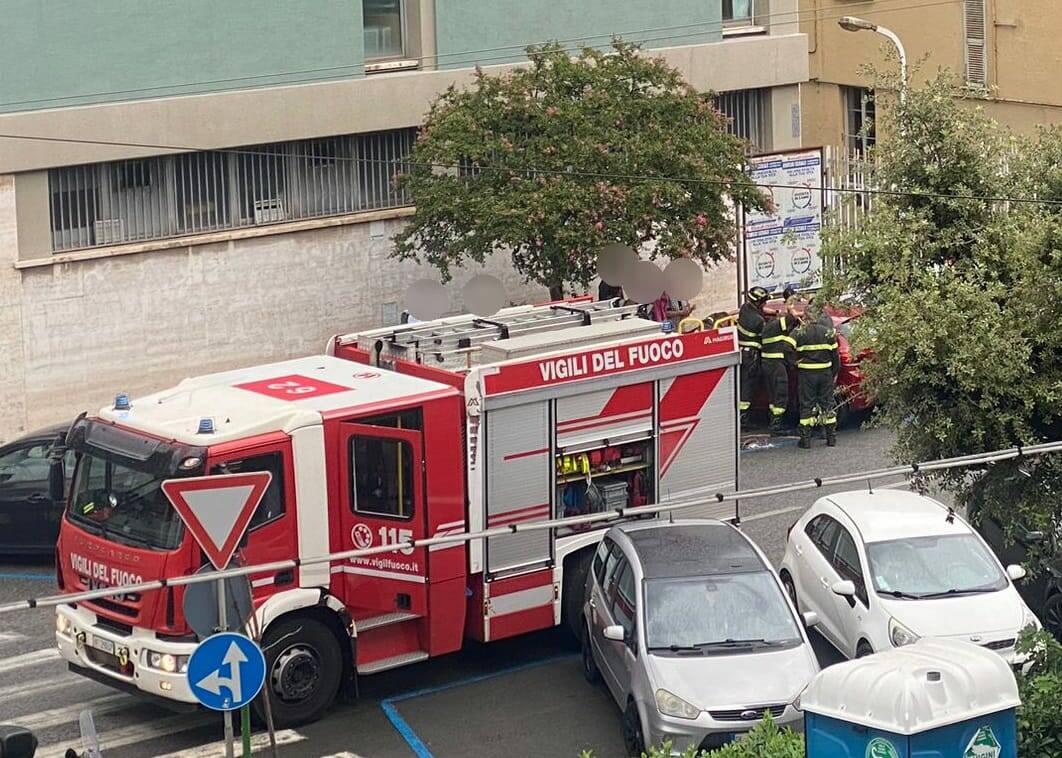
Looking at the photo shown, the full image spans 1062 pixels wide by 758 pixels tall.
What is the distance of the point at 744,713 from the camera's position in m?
11.9

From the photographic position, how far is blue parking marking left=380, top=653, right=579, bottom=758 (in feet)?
42.0

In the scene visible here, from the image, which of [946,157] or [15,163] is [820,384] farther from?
[15,163]

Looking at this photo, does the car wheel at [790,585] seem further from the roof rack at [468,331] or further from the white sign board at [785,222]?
the white sign board at [785,222]

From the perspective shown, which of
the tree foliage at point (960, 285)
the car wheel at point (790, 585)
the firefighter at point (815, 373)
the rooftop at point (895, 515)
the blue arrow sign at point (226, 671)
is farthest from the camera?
the firefighter at point (815, 373)

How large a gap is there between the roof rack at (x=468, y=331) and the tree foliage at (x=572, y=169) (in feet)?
15.3

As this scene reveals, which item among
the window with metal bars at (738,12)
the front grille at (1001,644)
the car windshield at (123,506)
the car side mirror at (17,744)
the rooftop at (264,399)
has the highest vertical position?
the window with metal bars at (738,12)

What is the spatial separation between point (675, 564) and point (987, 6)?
24885 mm

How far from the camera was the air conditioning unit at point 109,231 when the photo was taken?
21.9 meters

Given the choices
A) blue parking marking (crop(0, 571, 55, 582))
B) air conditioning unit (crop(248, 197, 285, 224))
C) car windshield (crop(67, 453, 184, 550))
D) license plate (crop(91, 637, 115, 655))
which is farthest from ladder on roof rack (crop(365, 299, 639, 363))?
air conditioning unit (crop(248, 197, 285, 224))

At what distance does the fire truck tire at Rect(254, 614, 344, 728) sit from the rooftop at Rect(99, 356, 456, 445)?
1.44 metres

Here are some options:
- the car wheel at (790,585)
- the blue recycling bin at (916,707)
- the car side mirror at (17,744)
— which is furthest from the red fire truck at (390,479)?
the blue recycling bin at (916,707)

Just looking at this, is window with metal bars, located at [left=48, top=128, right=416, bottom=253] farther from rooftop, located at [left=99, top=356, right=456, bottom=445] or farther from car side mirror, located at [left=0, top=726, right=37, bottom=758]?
car side mirror, located at [left=0, top=726, right=37, bottom=758]

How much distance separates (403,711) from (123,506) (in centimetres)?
262

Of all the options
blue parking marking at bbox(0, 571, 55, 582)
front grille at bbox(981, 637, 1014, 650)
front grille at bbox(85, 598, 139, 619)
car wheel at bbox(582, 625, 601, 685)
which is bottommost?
car wheel at bbox(582, 625, 601, 685)
